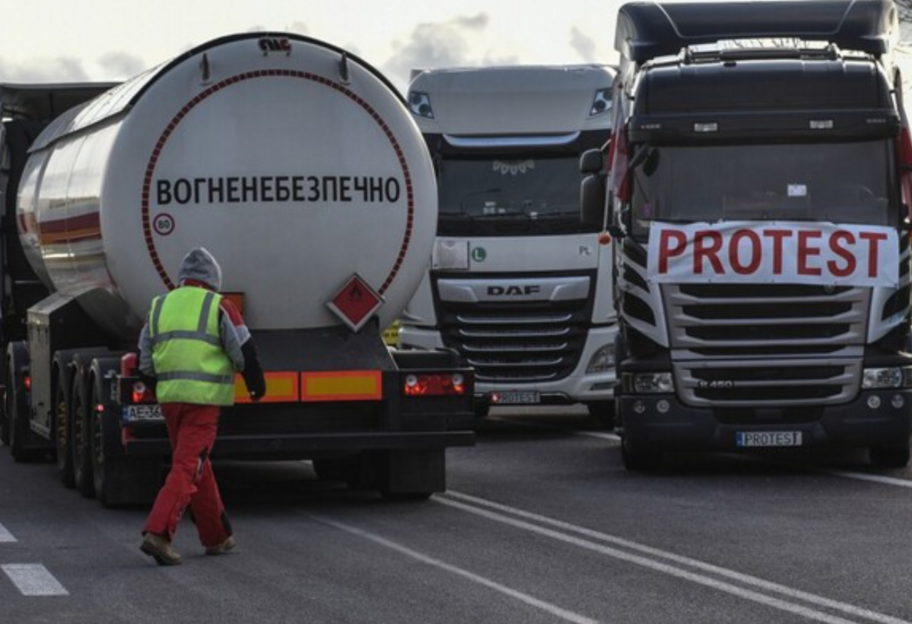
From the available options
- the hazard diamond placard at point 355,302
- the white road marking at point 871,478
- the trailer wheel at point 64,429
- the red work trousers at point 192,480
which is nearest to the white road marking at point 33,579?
the red work trousers at point 192,480

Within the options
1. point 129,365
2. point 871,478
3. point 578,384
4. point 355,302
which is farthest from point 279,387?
point 578,384

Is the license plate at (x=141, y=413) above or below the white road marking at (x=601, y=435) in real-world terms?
above

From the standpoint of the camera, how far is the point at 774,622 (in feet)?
36.5

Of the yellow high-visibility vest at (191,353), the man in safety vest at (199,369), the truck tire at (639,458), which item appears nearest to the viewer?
the man in safety vest at (199,369)

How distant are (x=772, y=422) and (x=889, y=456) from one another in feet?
4.10

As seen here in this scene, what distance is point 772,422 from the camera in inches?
768

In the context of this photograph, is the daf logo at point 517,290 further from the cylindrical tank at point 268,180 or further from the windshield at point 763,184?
the cylindrical tank at point 268,180

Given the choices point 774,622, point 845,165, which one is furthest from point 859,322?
point 774,622

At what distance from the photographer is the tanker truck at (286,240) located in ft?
55.6

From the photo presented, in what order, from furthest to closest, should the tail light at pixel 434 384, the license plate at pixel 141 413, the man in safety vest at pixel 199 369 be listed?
the tail light at pixel 434 384 < the license plate at pixel 141 413 < the man in safety vest at pixel 199 369

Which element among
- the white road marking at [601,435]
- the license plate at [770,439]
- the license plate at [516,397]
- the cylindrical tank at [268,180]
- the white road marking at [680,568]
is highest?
the cylindrical tank at [268,180]

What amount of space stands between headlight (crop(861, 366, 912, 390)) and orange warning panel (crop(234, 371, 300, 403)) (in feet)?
16.3

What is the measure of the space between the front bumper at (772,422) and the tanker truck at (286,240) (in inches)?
93.9

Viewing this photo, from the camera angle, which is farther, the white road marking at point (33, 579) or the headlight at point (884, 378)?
the headlight at point (884, 378)
